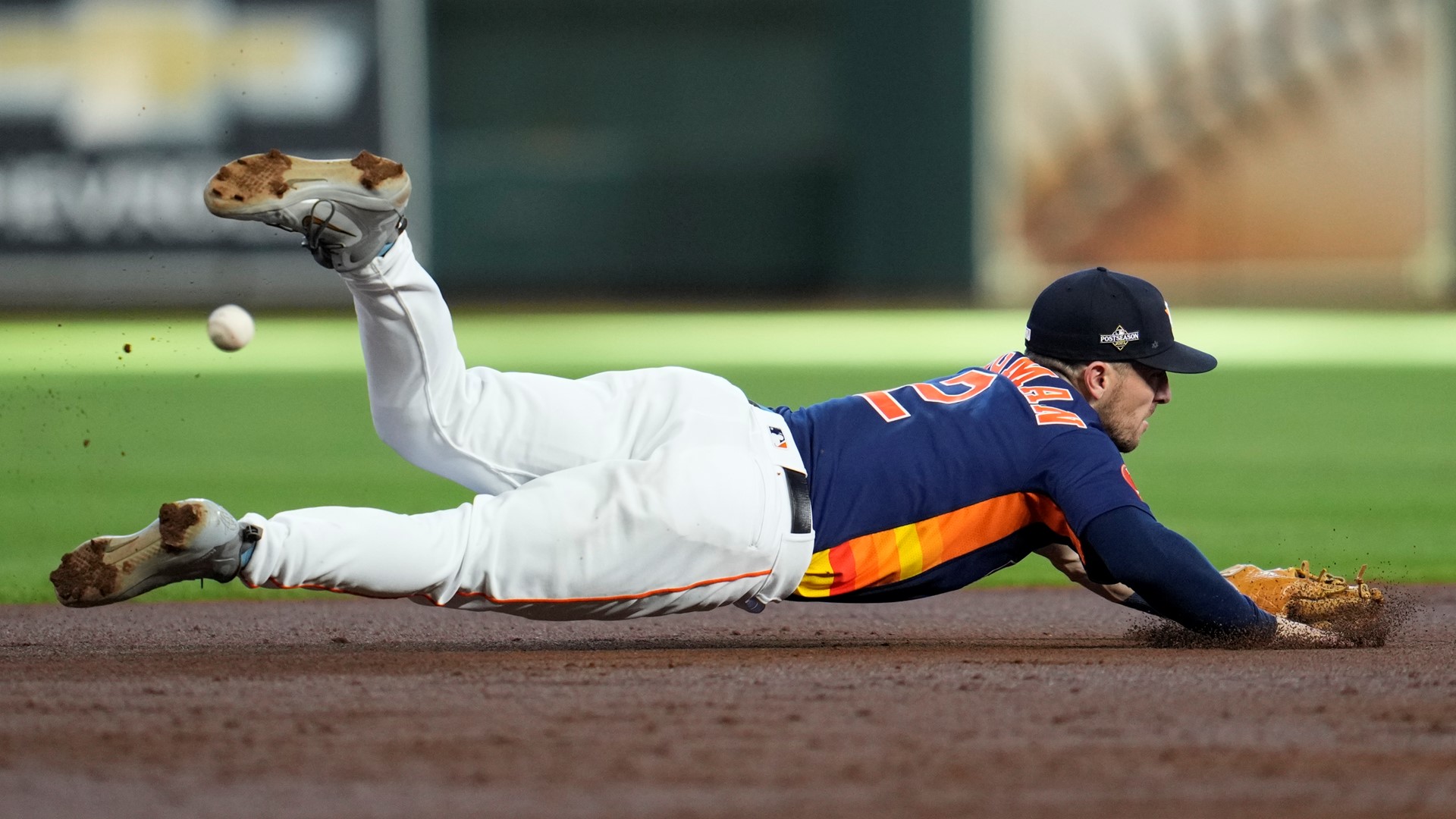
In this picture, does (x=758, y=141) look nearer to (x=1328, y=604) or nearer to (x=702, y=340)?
(x=702, y=340)

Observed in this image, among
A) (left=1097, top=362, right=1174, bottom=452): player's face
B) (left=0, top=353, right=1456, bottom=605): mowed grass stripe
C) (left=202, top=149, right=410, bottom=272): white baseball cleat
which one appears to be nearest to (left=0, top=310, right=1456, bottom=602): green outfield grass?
(left=0, top=353, right=1456, bottom=605): mowed grass stripe

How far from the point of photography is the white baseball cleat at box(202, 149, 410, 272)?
353 centimetres

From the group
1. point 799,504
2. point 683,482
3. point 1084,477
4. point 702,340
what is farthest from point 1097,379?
point 702,340

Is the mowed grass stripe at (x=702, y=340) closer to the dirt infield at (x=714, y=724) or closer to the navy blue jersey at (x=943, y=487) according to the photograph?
the dirt infield at (x=714, y=724)

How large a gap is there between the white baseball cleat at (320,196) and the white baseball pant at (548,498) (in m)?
0.12

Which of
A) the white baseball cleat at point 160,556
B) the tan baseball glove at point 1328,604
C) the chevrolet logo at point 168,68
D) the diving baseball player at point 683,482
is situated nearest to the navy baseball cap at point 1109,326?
the diving baseball player at point 683,482

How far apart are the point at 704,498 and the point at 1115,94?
1650 centimetres

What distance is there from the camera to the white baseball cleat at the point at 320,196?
353 centimetres

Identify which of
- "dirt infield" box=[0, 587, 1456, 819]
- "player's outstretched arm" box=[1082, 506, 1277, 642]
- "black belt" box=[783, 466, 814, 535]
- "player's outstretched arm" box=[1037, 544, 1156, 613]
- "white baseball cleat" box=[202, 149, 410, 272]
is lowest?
"dirt infield" box=[0, 587, 1456, 819]

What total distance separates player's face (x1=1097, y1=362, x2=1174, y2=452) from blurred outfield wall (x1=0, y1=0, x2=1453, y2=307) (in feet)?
47.9

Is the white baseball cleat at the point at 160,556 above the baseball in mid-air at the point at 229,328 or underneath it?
underneath

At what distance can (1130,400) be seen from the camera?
395 cm

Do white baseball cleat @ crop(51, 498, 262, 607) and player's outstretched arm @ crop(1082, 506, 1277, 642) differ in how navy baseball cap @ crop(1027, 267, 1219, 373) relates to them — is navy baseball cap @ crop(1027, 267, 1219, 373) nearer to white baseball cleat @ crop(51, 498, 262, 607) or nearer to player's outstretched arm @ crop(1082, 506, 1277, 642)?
player's outstretched arm @ crop(1082, 506, 1277, 642)

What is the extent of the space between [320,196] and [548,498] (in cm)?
74
